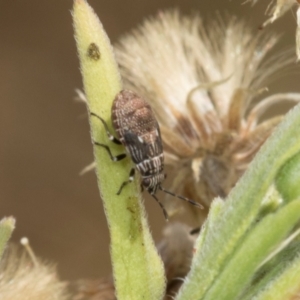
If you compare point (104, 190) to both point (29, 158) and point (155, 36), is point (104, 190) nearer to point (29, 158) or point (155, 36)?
point (155, 36)

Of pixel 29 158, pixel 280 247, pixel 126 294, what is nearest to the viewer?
pixel 280 247

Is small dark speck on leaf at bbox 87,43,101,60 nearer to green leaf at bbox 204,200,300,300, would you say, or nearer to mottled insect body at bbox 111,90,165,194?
mottled insect body at bbox 111,90,165,194

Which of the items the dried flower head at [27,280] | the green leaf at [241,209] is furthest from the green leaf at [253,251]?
the dried flower head at [27,280]

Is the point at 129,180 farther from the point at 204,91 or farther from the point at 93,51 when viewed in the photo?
the point at 204,91

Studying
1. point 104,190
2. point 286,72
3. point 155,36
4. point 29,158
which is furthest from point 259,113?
point 29,158

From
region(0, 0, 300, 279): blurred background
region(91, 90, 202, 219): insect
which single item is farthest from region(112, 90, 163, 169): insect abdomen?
region(0, 0, 300, 279): blurred background

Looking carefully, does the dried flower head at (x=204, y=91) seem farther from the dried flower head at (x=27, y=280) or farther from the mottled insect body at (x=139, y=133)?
the dried flower head at (x=27, y=280)

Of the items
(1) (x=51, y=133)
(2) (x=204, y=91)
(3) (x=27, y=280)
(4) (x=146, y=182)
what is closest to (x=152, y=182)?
(4) (x=146, y=182)
